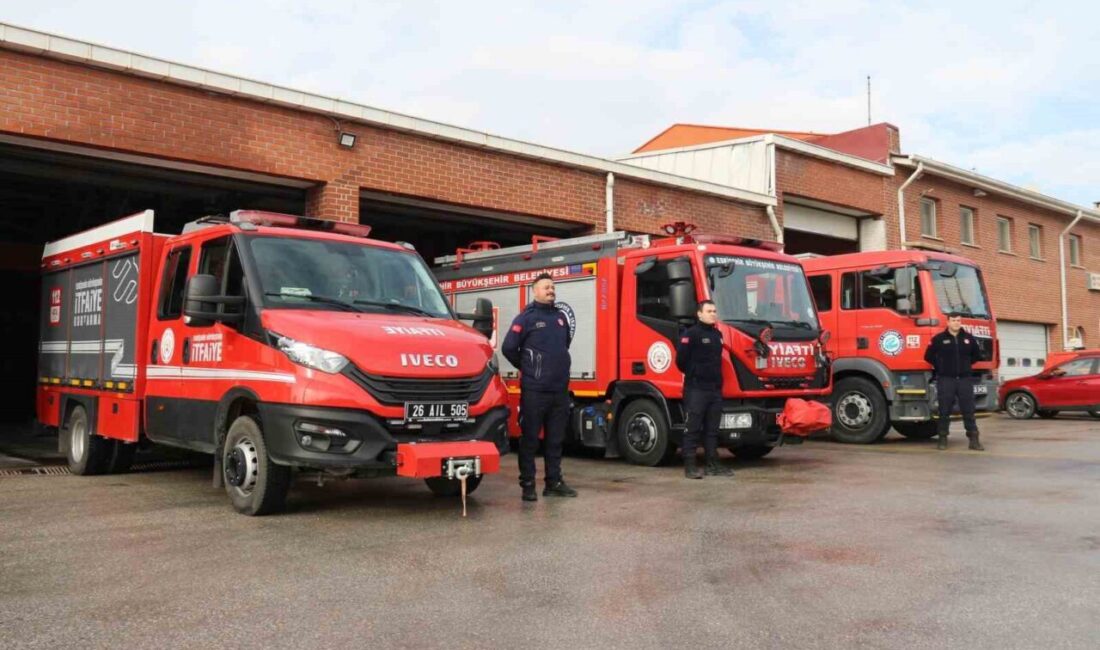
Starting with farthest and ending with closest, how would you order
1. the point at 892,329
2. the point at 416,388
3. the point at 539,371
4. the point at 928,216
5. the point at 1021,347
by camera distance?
1. the point at 1021,347
2. the point at 928,216
3. the point at 892,329
4. the point at 539,371
5. the point at 416,388

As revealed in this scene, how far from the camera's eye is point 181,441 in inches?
314

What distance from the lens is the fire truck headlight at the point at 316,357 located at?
6.63m

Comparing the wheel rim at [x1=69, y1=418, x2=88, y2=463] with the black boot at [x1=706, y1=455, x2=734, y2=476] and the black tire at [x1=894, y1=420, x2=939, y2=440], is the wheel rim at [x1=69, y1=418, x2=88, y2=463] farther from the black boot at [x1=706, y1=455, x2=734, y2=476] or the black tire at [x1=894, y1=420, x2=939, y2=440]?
the black tire at [x1=894, y1=420, x2=939, y2=440]

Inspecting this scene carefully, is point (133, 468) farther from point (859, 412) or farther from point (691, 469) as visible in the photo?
point (859, 412)

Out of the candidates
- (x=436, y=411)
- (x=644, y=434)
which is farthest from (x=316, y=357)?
(x=644, y=434)

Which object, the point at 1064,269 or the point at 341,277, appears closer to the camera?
the point at 341,277

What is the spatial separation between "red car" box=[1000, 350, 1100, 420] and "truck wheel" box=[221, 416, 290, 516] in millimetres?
16989

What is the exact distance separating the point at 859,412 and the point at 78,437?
10.1 metres

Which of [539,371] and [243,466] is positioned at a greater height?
[539,371]

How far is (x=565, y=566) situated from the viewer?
554cm

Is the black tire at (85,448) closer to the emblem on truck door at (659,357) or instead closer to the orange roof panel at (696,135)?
the emblem on truck door at (659,357)

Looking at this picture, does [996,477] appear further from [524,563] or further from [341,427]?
[341,427]

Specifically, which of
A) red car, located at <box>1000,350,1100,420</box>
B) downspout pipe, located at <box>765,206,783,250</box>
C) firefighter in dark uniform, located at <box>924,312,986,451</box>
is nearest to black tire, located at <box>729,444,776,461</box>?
firefighter in dark uniform, located at <box>924,312,986,451</box>

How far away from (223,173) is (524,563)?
8595 millimetres
